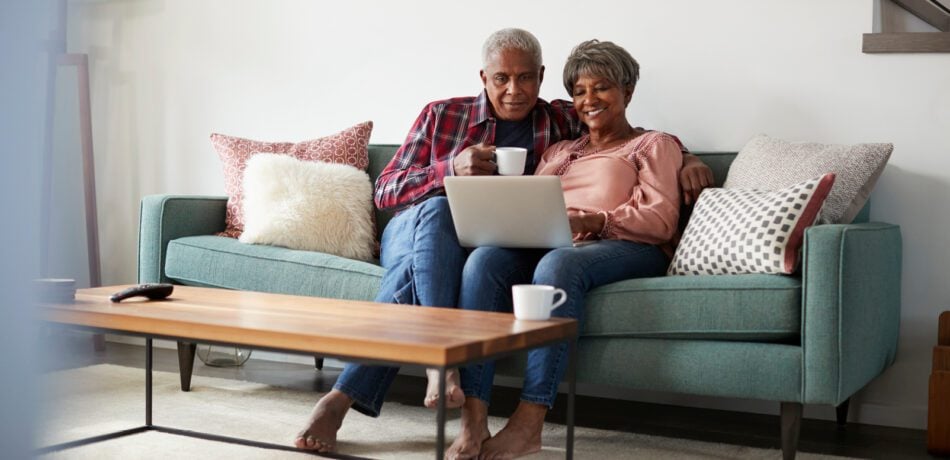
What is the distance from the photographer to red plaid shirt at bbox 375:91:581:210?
9.65 ft

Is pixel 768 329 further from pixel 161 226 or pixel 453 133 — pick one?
pixel 161 226

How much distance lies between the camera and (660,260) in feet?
8.59

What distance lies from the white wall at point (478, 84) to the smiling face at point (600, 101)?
382mm

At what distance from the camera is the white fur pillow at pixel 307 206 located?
310cm

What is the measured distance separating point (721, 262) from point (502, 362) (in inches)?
23.5

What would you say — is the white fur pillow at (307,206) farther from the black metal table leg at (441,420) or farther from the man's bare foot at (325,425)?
the black metal table leg at (441,420)

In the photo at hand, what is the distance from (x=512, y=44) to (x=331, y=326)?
4.69ft

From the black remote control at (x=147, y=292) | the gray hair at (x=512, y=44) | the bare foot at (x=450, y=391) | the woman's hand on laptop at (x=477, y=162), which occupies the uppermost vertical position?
the gray hair at (x=512, y=44)

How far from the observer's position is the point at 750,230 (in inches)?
91.7

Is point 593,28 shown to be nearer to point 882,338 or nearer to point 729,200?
point 729,200

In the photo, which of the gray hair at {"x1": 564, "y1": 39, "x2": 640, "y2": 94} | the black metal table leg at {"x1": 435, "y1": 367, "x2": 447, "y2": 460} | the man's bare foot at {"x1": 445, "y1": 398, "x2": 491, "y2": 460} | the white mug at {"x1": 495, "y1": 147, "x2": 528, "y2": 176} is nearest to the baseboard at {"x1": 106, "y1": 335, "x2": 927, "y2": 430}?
the man's bare foot at {"x1": 445, "y1": 398, "x2": 491, "y2": 460}

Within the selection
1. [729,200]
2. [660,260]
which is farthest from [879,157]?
[660,260]

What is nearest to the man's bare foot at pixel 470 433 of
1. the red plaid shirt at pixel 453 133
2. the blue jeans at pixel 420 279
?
the blue jeans at pixel 420 279

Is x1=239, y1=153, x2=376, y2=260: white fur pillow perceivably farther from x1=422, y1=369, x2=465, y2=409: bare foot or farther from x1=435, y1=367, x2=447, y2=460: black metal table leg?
x1=435, y1=367, x2=447, y2=460: black metal table leg
